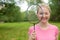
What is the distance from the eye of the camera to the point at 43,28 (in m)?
2.68

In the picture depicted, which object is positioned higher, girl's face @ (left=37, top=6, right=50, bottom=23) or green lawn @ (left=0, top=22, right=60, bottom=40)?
girl's face @ (left=37, top=6, right=50, bottom=23)

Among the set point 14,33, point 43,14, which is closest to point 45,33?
point 43,14

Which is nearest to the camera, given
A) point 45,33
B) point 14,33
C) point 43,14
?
point 43,14

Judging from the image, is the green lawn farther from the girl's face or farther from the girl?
the girl's face

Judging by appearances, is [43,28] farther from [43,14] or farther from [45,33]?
[43,14]

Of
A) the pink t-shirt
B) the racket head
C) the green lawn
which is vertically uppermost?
the racket head

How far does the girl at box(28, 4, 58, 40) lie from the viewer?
259cm

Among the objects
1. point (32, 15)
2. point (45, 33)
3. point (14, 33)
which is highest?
point (32, 15)

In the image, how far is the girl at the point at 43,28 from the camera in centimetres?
259

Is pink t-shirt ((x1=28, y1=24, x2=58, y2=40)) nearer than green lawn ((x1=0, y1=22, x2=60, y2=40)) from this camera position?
Yes

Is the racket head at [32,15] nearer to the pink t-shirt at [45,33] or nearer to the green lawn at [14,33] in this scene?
the pink t-shirt at [45,33]

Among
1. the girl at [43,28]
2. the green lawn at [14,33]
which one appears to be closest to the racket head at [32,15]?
the girl at [43,28]

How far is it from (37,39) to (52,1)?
→ 60.8 ft

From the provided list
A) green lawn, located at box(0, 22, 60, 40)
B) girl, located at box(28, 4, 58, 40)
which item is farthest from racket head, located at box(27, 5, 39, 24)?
green lawn, located at box(0, 22, 60, 40)
